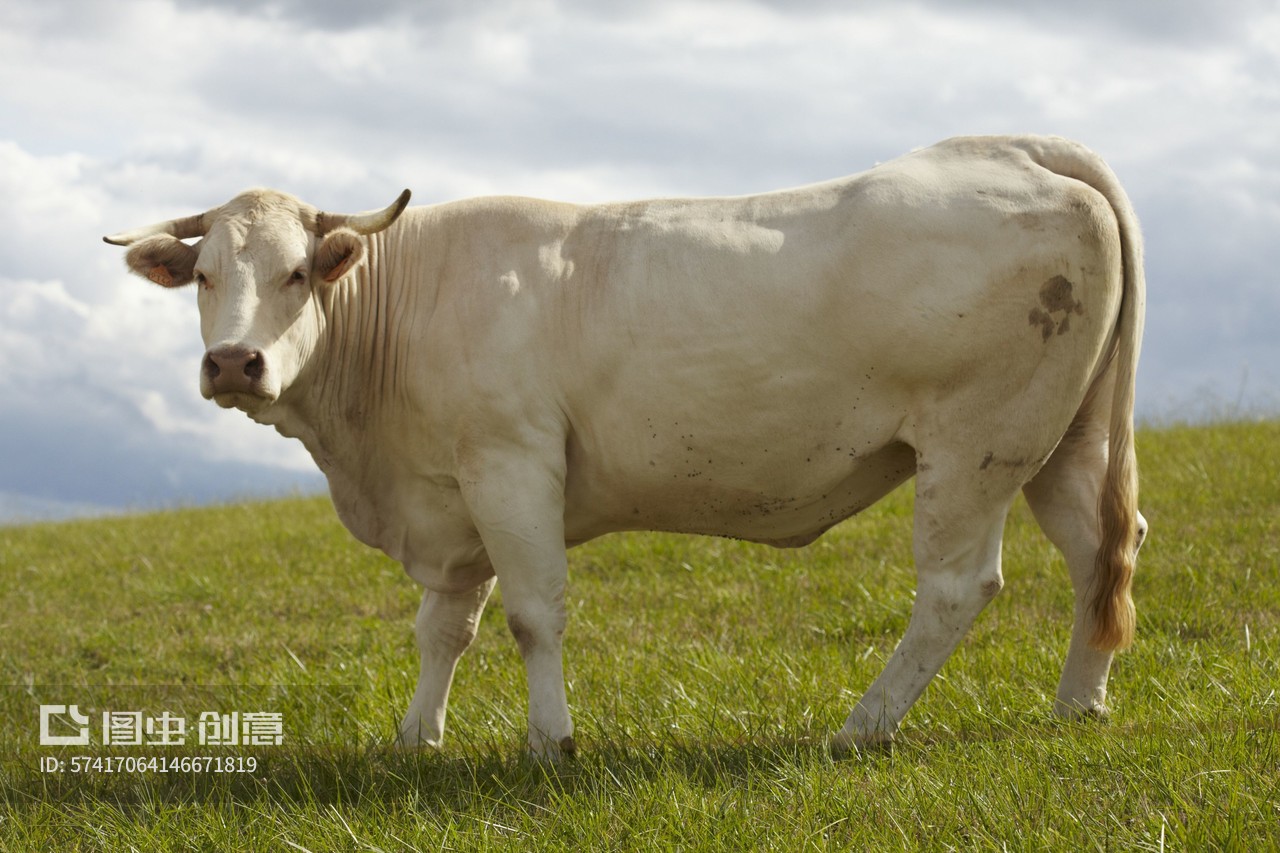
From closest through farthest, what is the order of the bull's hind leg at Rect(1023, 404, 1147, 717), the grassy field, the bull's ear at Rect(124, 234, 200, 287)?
the grassy field < the bull's hind leg at Rect(1023, 404, 1147, 717) < the bull's ear at Rect(124, 234, 200, 287)

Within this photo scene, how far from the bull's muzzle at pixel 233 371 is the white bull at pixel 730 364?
0.03 ft

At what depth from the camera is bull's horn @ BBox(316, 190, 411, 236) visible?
582 centimetres

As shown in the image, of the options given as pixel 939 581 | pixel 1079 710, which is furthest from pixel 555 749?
pixel 1079 710

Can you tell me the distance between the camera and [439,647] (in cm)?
673

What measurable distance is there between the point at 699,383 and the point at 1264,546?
5.56 m

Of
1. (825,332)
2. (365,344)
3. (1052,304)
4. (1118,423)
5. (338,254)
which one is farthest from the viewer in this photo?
(365,344)

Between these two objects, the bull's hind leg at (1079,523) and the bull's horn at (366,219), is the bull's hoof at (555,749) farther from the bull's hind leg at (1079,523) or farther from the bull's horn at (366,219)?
the bull's horn at (366,219)

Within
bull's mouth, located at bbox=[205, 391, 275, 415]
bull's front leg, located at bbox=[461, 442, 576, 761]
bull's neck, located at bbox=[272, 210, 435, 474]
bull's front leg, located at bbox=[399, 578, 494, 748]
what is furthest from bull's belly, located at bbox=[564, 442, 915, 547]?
bull's mouth, located at bbox=[205, 391, 275, 415]

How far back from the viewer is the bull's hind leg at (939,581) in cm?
547

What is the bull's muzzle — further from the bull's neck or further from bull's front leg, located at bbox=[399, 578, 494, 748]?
bull's front leg, located at bbox=[399, 578, 494, 748]

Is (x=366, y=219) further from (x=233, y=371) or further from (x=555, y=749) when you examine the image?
(x=555, y=749)

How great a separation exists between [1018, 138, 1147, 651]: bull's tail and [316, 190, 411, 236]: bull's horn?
2849mm

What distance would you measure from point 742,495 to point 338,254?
219 centimetres

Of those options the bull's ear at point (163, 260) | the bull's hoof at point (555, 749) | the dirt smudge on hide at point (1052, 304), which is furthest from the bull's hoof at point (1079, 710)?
the bull's ear at point (163, 260)
